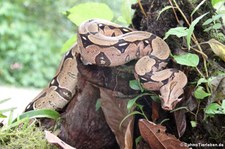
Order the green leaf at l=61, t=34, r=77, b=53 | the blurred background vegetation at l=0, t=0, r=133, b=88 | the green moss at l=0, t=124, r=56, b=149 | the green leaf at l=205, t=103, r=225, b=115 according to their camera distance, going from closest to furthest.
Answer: the green leaf at l=205, t=103, r=225, b=115, the green moss at l=0, t=124, r=56, b=149, the green leaf at l=61, t=34, r=77, b=53, the blurred background vegetation at l=0, t=0, r=133, b=88

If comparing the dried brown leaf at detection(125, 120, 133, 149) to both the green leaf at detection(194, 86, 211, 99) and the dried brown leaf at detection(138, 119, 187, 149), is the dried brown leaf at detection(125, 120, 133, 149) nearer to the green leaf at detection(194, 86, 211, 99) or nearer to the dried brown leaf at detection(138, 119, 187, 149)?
the dried brown leaf at detection(138, 119, 187, 149)

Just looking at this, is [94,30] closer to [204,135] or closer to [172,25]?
[172,25]

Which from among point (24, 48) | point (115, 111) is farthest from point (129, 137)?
point (24, 48)

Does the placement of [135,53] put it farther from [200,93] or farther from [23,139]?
[23,139]

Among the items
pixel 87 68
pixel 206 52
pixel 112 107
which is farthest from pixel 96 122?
pixel 206 52

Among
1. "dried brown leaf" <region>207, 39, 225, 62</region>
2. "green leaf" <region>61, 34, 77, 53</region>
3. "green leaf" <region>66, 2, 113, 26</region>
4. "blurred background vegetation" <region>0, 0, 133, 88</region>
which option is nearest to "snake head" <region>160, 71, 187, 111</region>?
"dried brown leaf" <region>207, 39, 225, 62</region>
